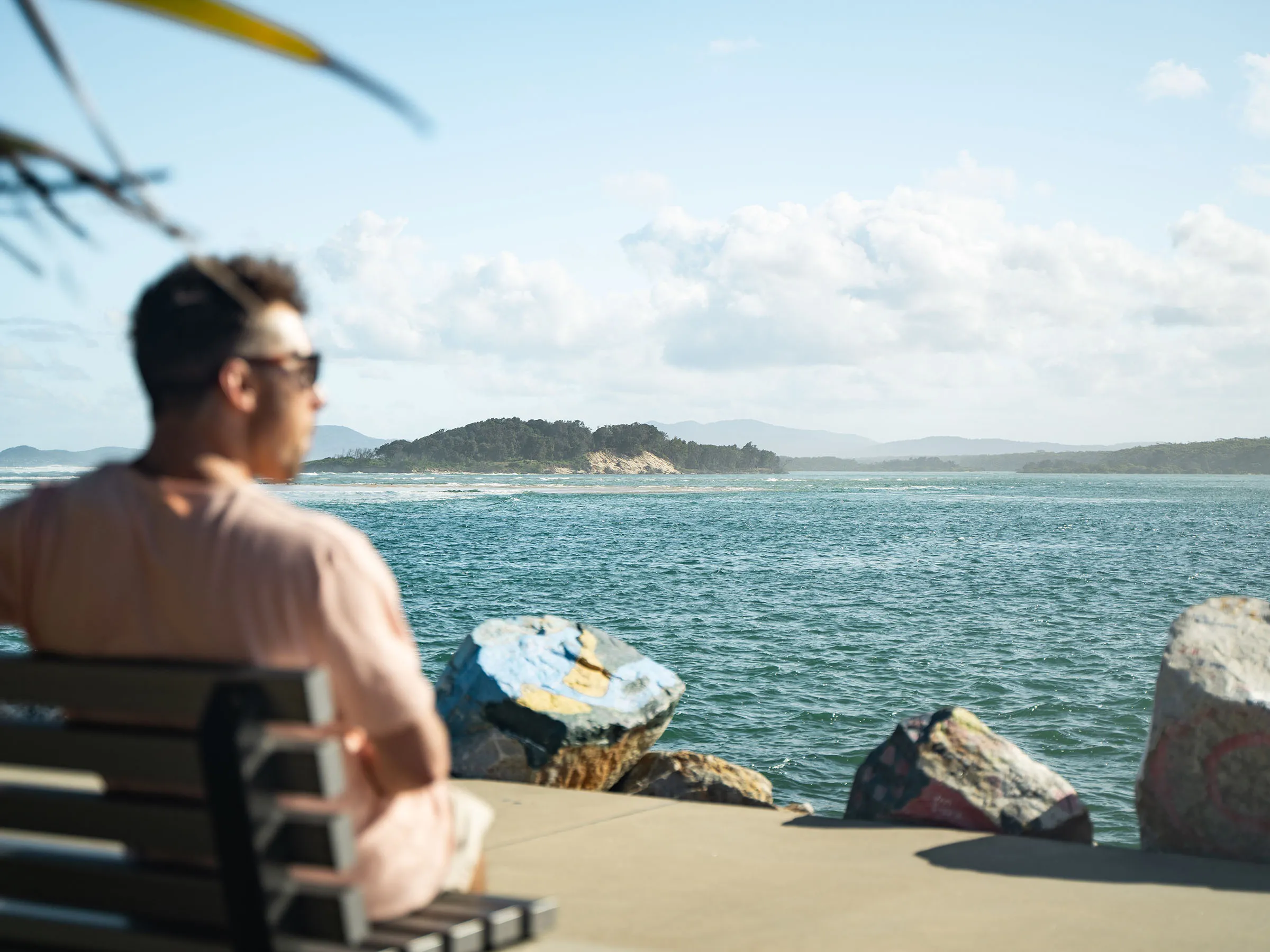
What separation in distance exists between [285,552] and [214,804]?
1.23 feet

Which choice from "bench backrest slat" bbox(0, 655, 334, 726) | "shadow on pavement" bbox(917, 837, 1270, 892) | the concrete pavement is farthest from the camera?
"shadow on pavement" bbox(917, 837, 1270, 892)

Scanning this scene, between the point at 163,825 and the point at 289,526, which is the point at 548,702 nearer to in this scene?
the point at 163,825

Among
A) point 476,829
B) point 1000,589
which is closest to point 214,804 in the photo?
point 476,829

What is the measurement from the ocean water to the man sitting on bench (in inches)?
163

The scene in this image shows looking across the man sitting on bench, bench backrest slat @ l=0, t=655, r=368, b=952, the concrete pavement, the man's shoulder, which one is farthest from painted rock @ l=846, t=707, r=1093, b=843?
the man's shoulder

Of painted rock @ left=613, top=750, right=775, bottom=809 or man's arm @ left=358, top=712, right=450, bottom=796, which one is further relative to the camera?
painted rock @ left=613, top=750, right=775, bottom=809

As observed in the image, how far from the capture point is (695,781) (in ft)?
22.3

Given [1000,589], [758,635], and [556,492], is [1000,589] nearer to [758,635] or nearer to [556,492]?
[758,635]

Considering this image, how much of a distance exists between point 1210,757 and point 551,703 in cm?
344

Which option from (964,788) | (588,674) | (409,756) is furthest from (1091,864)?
(409,756)

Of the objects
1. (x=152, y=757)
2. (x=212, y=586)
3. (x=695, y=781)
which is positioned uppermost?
(x=212, y=586)

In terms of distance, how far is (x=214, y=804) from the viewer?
1.61 metres

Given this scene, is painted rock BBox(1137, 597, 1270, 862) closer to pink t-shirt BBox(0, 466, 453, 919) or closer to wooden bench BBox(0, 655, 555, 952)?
wooden bench BBox(0, 655, 555, 952)

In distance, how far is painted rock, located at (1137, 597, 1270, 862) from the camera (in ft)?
16.3
